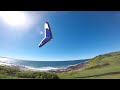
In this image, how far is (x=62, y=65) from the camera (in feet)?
14.5

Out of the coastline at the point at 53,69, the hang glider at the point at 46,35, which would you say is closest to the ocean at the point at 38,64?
the coastline at the point at 53,69

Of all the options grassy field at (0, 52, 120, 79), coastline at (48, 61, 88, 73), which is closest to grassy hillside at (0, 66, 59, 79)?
grassy field at (0, 52, 120, 79)

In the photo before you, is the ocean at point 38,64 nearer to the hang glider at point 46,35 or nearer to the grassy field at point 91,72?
the grassy field at point 91,72

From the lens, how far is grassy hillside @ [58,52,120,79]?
4.41 meters

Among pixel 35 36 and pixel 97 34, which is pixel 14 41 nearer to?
pixel 35 36

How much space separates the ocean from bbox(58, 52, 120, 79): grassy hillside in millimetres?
123

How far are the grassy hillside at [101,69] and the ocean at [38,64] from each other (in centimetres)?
12

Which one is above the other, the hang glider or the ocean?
the hang glider

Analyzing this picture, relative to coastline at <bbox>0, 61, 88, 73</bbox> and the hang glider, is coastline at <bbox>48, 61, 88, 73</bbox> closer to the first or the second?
coastline at <bbox>0, 61, 88, 73</bbox>

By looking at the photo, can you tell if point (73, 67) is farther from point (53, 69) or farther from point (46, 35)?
point (46, 35)

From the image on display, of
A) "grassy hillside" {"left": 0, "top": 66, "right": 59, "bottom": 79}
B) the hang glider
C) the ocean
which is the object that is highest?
the hang glider

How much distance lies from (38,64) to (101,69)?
863 mm
